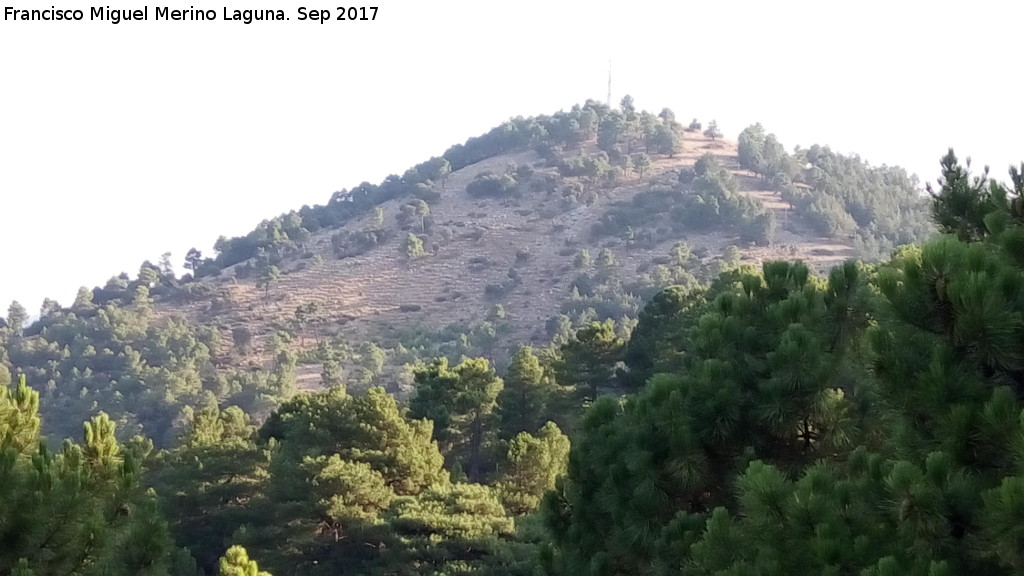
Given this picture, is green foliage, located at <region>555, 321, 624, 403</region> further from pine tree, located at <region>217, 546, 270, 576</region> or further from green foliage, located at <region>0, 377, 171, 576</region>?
green foliage, located at <region>0, 377, 171, 576</region>

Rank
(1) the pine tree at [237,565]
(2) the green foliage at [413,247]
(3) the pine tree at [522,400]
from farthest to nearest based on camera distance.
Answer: (2) the green foliage at [413,247] → (3) the pine tree at [522,400] → (1) the pine tree at [237,565]

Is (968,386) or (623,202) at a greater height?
(968,386)

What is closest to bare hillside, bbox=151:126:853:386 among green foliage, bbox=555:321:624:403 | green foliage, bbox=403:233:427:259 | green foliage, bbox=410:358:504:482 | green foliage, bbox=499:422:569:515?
green foliage, bbox=403:233:427:259

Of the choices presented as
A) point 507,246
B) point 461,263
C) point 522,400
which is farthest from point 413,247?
point 522,400

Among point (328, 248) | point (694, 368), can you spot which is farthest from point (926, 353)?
point (328, 248)

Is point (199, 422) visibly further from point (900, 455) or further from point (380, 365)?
point (380, 365)

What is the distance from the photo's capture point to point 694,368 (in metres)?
6.55

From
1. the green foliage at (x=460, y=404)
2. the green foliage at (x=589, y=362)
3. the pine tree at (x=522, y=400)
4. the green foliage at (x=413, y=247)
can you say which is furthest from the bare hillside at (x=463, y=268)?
the pine tree at (x=522, y=400)

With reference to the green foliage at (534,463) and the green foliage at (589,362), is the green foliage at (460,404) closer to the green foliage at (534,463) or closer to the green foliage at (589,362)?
the green foliage at (589,362)

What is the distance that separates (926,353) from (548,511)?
4.47 m

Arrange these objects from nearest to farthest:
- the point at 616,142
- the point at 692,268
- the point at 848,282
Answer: the point at 848,282, the point at 692,268, the point at 616,142

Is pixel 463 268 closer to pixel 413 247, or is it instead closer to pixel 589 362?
pixel 413 247

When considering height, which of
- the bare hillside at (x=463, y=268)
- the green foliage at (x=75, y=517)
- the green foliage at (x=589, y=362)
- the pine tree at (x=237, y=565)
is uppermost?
the green foliage at (x=75, y=517)

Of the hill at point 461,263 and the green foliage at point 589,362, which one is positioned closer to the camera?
the green foliage at point 589,362
